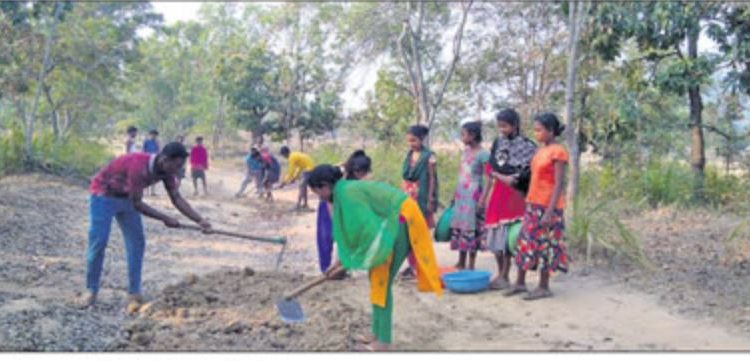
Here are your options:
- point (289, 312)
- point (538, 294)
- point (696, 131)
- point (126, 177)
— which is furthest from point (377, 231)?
point (696, 131)

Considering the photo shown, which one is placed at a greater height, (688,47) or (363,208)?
(688,47)

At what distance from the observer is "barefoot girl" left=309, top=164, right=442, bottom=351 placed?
3.82 m

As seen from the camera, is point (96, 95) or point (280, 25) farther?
point (280, 25)

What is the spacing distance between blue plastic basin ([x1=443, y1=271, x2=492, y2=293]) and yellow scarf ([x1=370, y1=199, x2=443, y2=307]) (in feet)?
5.49

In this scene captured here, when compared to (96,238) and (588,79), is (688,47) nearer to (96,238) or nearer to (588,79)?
(588,79)

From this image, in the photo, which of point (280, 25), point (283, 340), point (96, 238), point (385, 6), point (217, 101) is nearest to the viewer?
point (283, 340)

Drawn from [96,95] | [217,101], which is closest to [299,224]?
[96,95]

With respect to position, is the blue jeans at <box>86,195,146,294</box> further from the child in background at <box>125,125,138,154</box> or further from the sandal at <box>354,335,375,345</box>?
the child in background at <box>125,125,138,154</box>

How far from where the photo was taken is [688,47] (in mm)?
11359

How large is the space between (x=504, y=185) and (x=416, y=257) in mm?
1842

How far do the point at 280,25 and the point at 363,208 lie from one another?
77.7 feet

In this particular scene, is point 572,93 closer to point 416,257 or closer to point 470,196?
point 470,196

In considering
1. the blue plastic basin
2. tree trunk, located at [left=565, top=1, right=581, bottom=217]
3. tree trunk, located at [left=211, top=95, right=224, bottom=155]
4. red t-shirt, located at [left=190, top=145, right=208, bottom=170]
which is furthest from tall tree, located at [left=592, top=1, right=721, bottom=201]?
tree trunk, located at [left=211, top=95, right=224, bottom=155]

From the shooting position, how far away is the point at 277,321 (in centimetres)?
454
